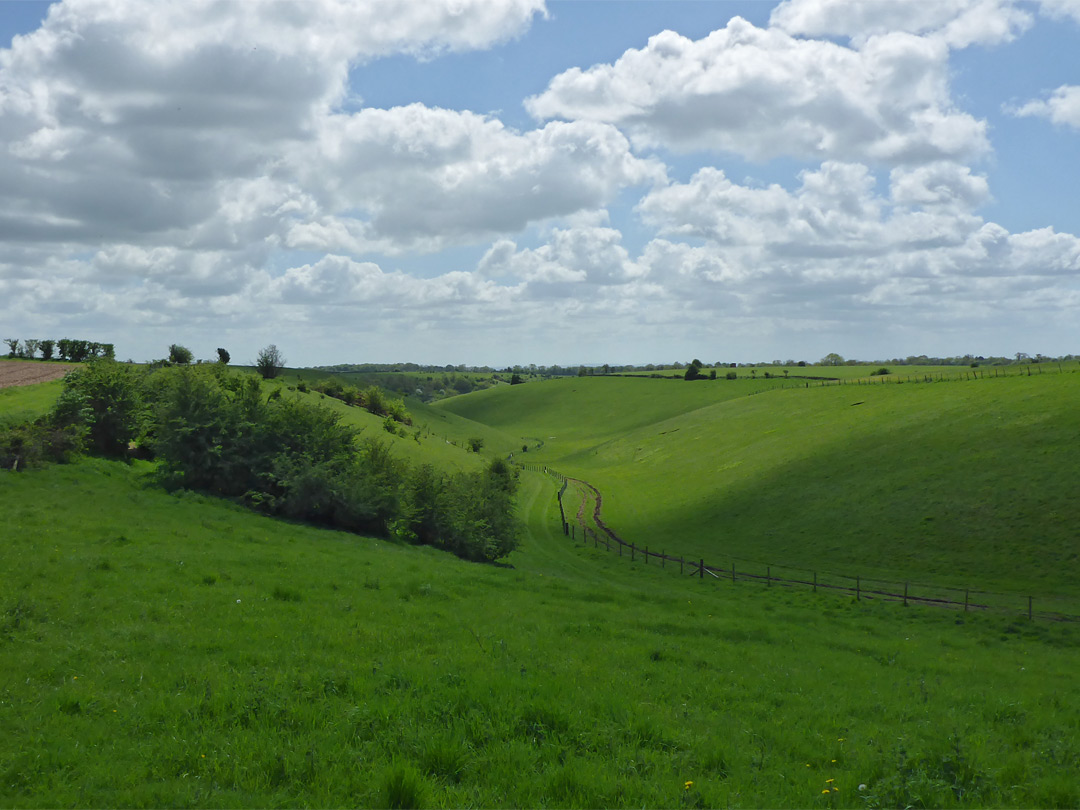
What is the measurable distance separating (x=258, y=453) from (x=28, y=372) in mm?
38600

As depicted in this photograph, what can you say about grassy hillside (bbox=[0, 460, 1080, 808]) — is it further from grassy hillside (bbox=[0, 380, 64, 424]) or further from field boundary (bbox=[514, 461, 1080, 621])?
grassy hillside (bbox=[0, 380, 64, 424])

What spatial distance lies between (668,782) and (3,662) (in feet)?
38.0

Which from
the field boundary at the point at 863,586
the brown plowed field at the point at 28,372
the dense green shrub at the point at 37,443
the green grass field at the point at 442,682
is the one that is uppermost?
the brown plowed field at the point at 28,372

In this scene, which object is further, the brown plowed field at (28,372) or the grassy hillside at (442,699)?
the brown plowed field at (28,372)

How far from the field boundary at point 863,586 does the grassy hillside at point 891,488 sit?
244cm

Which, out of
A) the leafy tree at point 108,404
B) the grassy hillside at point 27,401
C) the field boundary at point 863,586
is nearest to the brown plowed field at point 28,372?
the grassy hillside at point 27,401

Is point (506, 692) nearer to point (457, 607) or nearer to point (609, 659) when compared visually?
point (609, 659)

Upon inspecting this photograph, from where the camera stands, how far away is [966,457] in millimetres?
63125

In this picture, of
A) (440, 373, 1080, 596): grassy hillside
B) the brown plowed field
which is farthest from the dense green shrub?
(440, 373, 1080, 596): grassy hillside

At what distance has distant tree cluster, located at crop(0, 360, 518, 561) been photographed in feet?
127

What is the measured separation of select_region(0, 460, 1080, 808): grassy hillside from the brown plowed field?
4300cm

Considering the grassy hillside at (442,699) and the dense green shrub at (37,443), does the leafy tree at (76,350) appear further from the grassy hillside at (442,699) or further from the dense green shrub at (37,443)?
the grassy hillside at (442,699)

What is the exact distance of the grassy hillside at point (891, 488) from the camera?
49.2 m

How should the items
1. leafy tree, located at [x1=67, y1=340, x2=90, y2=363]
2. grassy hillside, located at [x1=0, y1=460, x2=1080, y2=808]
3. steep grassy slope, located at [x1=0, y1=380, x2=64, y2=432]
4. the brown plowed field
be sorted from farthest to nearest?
leafy tree, located at [x1=67, y1=340, x2=90, y2=363]
the brown plowed field
steep grassy slope, located at [x1=0, y1=380, x2=64, y2=432]
grassy hillside, located at [x1=0, y1=460, x2=1080, y2=808]
